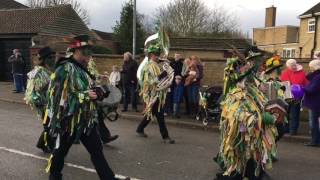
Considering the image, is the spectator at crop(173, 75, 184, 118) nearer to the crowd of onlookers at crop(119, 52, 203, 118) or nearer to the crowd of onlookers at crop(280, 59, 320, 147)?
the crowd of onlookers at crop(119, 52, 203, 118)

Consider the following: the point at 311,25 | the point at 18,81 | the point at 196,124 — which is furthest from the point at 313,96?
the point at 311,25

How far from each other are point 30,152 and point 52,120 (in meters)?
2.51

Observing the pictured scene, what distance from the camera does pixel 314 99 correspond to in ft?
32.1

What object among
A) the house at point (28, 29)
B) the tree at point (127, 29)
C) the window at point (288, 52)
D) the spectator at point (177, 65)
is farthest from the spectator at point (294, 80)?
the window at point (288, 52)

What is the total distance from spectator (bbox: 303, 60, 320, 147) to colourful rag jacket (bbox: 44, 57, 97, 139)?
5522 mm

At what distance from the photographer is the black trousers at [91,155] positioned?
5770 millimetres

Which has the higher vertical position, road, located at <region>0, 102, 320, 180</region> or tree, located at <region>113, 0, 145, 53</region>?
tree, located at <region>113, 0, 145, 53</region>

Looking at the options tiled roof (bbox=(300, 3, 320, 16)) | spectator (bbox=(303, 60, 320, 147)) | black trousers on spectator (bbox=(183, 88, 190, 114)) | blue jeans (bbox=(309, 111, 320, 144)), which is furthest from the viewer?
tiled roof (bbox=(300, 3, 320, 16))

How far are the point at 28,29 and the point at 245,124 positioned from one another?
65.7 ft

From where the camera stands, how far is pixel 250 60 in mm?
6160

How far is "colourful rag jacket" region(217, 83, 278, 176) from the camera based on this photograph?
5.72 m

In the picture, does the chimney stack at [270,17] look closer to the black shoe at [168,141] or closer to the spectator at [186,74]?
the spectator at [186,74]

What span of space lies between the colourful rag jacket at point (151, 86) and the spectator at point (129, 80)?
4.78 m

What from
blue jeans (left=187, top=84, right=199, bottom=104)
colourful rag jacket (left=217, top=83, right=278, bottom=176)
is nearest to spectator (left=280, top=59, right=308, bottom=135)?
blue jeans (left=187, top=84, right=199, bottom=104)
